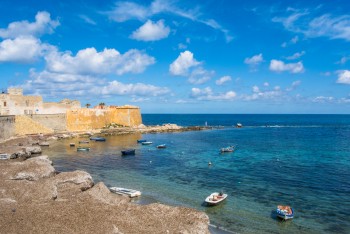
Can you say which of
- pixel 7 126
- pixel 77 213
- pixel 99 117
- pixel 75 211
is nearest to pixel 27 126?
pixel 7 126

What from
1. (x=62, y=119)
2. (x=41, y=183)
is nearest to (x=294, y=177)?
(x=41, y=183)

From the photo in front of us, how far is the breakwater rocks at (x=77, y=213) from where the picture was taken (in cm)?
1772

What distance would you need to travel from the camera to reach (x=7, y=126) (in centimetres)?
6681

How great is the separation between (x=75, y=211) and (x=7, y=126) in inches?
2160

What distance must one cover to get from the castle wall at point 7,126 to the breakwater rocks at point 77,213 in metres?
41.8

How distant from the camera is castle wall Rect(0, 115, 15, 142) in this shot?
65.1 m

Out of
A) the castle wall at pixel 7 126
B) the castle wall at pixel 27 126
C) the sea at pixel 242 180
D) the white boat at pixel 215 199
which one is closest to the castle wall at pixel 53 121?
the castle wall at pixel 27 126

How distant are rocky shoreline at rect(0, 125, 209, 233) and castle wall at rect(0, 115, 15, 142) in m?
39.4

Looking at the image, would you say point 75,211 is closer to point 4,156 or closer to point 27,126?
point 4,156

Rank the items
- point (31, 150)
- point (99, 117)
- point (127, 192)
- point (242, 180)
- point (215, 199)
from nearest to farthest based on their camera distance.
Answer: point (215, 199) → point (127, 192) → point (242, 180) → point (31, 150) → point (99, 117)

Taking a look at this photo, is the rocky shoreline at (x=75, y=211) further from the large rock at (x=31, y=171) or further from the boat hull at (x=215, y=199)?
the boat hull at (x=215, y=199)

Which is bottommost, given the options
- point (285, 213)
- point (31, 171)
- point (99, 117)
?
point (285, 213)

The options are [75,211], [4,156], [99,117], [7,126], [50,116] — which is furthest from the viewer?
[99,117]

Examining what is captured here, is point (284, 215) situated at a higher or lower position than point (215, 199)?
lower
